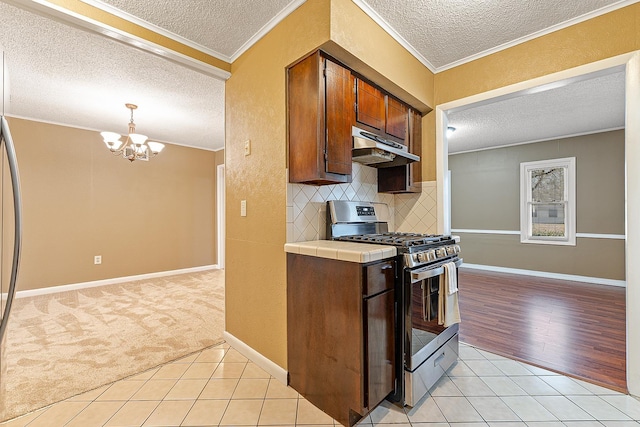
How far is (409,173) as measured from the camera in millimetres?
2635

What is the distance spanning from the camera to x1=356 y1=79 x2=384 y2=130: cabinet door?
209cm

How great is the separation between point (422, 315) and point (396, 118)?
159cm

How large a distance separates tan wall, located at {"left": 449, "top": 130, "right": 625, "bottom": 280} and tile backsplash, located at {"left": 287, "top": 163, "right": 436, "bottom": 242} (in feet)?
12.3

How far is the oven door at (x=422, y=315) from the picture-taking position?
1.69 metres

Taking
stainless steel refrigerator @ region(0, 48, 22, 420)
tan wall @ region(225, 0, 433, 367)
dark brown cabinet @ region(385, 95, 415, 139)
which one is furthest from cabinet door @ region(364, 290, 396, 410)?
stainless steel refrigerator @ region(0, 48, 22, 420)

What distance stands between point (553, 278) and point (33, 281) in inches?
316

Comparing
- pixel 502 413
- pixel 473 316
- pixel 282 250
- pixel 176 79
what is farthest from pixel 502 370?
pixel 176 79

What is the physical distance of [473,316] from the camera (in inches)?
127

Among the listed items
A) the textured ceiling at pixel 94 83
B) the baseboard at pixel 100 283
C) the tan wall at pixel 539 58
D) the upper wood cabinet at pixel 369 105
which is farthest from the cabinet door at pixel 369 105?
the baseboard at pixel 100 283

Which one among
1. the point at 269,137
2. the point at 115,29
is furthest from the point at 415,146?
the point at 115,29

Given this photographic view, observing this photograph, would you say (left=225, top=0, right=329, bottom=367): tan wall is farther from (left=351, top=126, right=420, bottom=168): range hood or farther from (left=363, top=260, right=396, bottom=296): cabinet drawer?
(left=363, top=260, right=396, bottom=296): cabinet drawer

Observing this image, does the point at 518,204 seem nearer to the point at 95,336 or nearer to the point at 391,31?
the point at 391,31

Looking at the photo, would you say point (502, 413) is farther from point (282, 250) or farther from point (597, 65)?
point (597, 65)

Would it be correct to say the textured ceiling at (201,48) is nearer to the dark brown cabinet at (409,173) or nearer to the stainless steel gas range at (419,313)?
the dark brown cabinet at (409,173)
